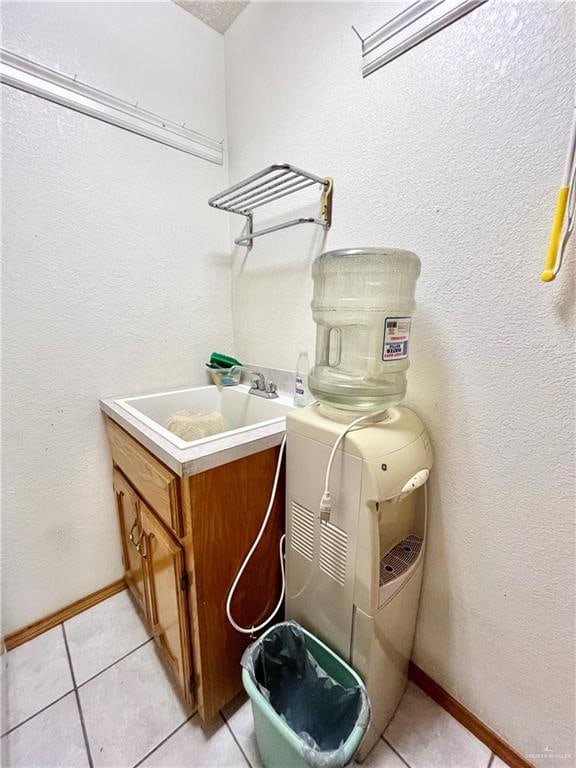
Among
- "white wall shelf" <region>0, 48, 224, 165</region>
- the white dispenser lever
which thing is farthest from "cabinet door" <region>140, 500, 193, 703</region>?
"white wall shelf" <region>0, 48, 224, 165</region>

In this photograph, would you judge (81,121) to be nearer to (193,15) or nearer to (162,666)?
(193,15)

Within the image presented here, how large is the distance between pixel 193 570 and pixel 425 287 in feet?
3.25

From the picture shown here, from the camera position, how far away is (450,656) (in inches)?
38.1

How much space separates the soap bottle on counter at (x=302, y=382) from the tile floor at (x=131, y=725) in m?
1.00

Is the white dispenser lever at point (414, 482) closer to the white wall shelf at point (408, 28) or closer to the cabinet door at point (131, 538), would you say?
the cabinet door at point (131, 538)

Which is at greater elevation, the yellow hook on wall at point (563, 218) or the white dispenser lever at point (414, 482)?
the yellow hook on wall at point (563, 218)

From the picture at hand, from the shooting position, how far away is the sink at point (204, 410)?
2.57 feet

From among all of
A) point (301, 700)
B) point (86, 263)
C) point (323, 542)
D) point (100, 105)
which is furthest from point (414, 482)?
point (100, 105)

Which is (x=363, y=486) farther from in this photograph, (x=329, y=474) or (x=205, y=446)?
(x=205, y=446)

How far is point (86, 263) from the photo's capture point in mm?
1186

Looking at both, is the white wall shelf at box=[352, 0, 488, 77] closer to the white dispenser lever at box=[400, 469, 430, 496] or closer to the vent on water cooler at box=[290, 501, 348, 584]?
the white dispenser lever at box=[400, 469, 430, 496]

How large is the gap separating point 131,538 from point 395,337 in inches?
46.5

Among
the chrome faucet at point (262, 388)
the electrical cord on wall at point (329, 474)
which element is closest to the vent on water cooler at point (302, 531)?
the electrical cord on wall at point (329, 474)

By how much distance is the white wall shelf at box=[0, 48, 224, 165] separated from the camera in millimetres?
1002
